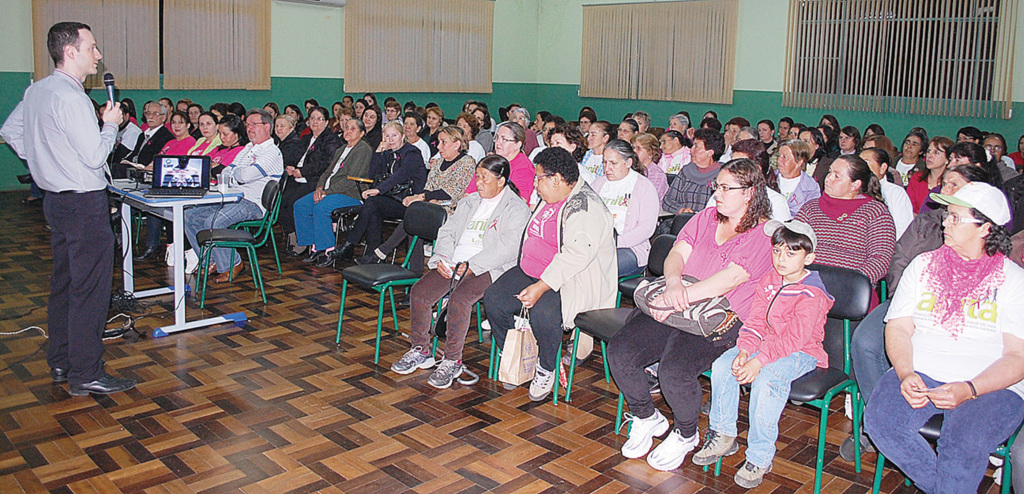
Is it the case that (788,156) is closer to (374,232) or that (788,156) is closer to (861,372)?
(861,372)

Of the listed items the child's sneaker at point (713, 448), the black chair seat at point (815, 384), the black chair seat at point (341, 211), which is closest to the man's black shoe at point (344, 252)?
the black chair seat at point (341, 211)

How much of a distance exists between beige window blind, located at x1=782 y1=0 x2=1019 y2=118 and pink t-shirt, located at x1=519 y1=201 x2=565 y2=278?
9201 millimetres

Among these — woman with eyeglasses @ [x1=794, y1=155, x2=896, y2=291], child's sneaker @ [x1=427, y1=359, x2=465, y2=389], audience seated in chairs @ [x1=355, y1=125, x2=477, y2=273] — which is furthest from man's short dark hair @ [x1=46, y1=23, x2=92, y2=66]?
woman with eyeglasses @ [x1=794, y1=155, x2=896, y2=291]

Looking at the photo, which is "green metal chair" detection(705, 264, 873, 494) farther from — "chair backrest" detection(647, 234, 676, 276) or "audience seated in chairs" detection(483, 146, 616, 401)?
"audience seated in chairs" detection(483, 146, 616, 401)

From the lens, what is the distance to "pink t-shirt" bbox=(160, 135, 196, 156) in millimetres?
7042

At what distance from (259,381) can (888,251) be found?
122 inches

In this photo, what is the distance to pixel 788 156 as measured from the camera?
17.6 ft

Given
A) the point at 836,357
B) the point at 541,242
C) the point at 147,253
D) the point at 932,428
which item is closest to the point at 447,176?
the point at 541,242

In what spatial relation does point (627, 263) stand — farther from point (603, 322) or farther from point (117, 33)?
point (117, 33)

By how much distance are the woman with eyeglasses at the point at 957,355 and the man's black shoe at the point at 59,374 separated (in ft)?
11.9

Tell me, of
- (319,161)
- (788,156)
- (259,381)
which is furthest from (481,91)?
(259,381)

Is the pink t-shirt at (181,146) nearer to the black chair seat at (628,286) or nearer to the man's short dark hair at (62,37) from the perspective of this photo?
the man's short dark hair at (62,37)

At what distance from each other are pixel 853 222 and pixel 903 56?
8768mm

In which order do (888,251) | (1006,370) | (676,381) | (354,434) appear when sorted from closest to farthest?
(1006,370) → (676,381) → (354,434) → (888,251)
